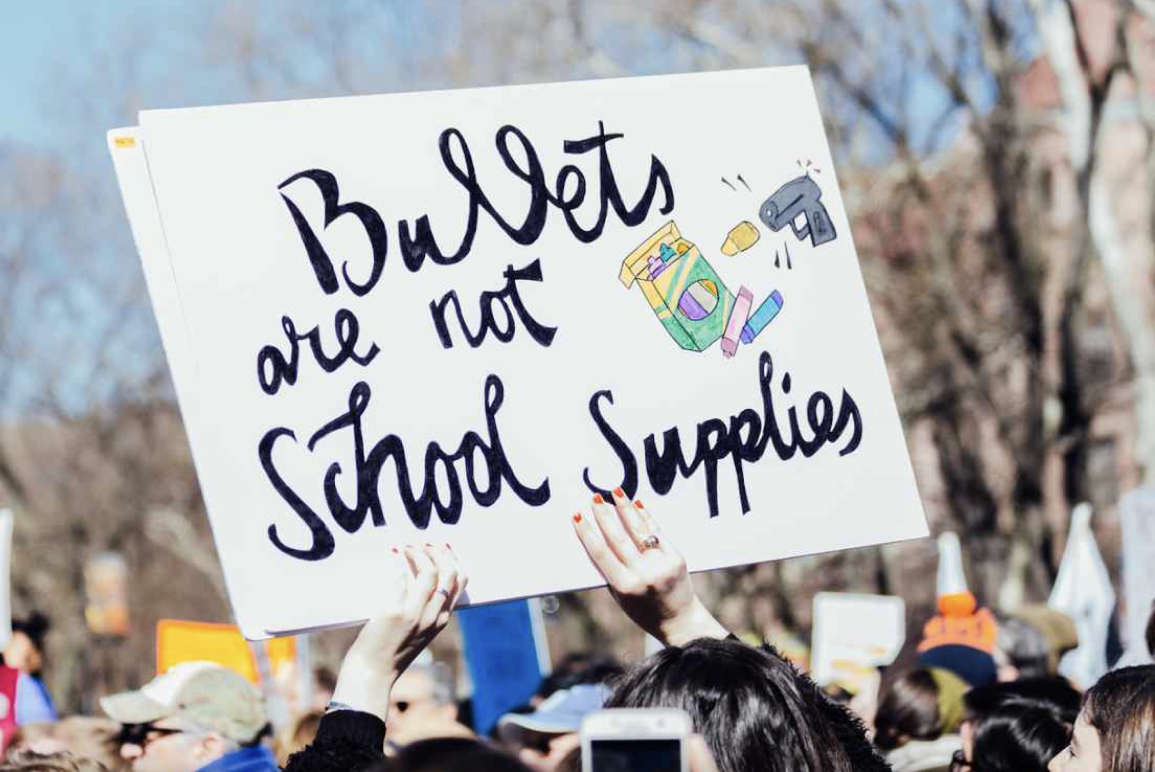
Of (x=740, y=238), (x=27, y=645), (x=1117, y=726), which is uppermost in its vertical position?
(x=740, y=238)

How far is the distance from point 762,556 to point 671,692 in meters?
0.73

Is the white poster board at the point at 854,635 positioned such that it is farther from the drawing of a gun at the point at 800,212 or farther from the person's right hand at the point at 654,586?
the person's right hand at the point at 654,586

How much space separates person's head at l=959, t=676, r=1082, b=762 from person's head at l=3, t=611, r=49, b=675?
3.23 m

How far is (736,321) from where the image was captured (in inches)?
108

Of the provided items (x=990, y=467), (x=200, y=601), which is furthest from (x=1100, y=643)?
(x=200, y=601)

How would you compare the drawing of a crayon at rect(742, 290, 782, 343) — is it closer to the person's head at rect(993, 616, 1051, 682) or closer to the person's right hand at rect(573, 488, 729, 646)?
the person's right hand at rect(573, 488, 729, 646)

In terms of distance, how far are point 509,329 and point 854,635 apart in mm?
4783

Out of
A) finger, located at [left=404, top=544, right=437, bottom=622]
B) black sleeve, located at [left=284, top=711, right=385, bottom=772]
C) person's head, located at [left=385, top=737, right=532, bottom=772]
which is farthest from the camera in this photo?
finger, located at [left=404, top=544, right=437, bottom=622]

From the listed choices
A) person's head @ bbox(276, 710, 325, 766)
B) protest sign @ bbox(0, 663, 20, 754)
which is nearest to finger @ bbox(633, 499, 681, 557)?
person's head @ bbox(276, 710, 325, 766)

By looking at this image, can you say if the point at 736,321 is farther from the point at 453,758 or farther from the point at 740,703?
the point at 453,758

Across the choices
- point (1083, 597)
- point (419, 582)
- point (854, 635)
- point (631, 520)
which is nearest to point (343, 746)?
point (419, 582)

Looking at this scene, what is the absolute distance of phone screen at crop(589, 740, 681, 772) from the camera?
1.32 metres

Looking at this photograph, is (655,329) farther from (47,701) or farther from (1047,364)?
(1047,364)

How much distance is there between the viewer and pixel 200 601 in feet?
98.1
